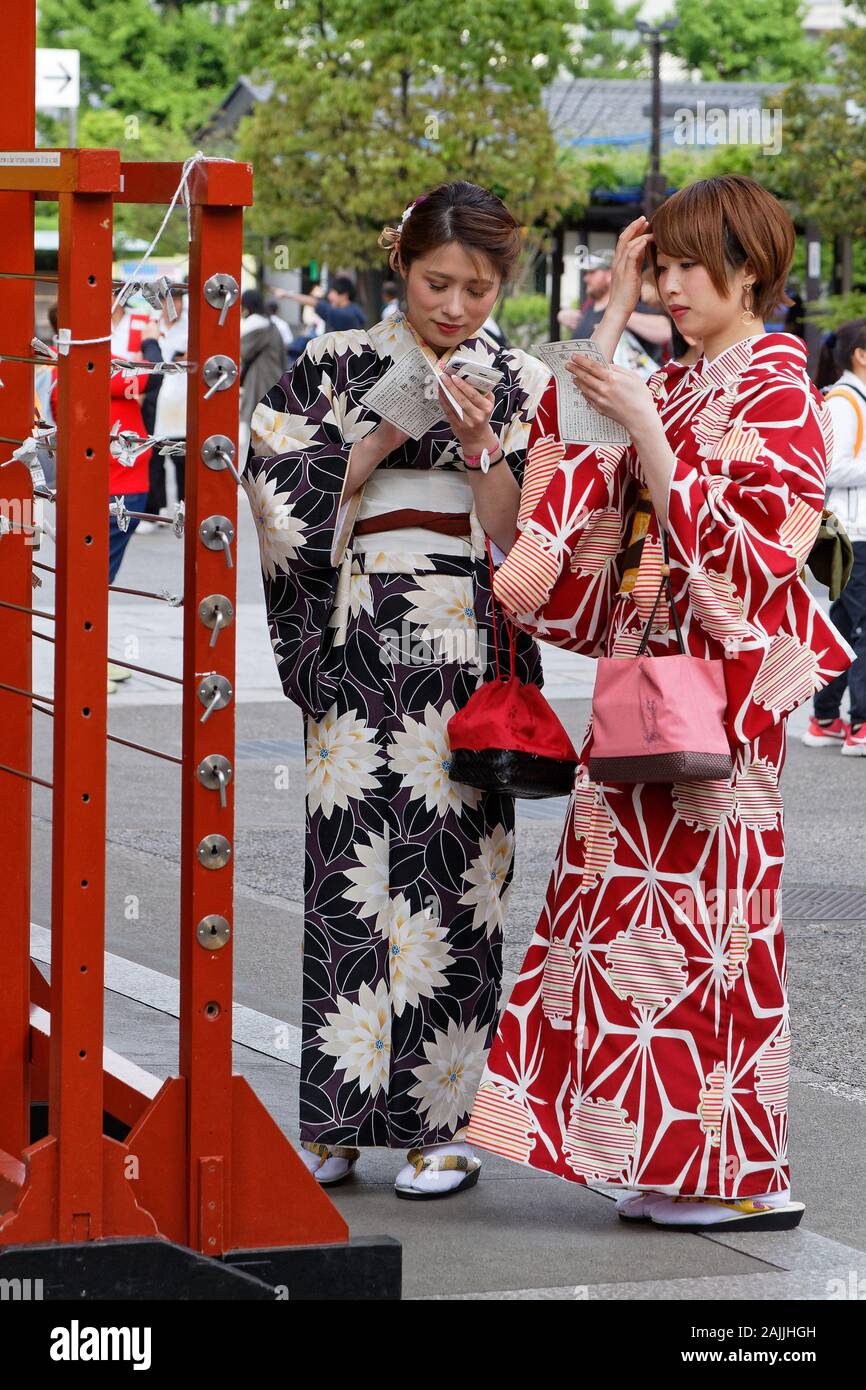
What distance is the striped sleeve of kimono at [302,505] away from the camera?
3.87 metres

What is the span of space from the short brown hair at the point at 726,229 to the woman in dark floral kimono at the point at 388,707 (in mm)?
384

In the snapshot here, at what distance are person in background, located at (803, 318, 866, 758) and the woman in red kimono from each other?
16.8 feet

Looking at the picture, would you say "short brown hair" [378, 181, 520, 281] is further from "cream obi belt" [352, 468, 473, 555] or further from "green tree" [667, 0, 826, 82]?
"green tree" [667, 0, 826, 82]

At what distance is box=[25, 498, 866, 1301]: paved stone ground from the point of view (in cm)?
351

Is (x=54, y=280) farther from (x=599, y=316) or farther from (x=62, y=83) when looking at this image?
(x=62, y=83)

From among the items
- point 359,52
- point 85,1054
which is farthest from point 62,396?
point 359,52

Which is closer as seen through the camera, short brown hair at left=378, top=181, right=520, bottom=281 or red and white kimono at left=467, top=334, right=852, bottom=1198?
red and white kimono at left=467, top=334, right=852, bottom=1198

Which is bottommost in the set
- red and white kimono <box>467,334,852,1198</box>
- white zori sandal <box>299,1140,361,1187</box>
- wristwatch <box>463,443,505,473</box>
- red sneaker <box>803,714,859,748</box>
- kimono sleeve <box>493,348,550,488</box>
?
red sneaker <box>803,714,859,748</box>

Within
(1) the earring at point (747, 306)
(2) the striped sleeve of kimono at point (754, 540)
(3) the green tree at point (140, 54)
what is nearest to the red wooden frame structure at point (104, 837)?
(2) the striped sleeve of kimono at point (754, 540)

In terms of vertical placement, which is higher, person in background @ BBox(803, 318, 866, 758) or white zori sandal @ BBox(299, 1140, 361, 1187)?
person in background @ BBox(803, 318, 866, 758)

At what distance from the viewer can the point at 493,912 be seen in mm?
4035

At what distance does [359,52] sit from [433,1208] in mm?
27583

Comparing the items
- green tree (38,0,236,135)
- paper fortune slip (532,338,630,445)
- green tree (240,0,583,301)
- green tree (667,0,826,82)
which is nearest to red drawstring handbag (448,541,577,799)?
paper fortune slip (532,338,630,445)
